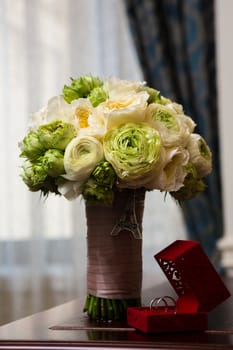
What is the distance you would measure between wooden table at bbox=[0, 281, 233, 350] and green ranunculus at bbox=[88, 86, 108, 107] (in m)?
0.41

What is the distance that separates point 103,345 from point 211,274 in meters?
0.27

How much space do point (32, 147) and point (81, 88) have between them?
16cm

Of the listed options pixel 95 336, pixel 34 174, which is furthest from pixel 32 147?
pixel 95 336

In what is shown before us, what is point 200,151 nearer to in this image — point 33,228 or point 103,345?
point 103,345

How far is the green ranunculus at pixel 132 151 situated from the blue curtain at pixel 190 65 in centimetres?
179

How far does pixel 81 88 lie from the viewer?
140 cm

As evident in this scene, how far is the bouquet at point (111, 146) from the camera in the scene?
126cm

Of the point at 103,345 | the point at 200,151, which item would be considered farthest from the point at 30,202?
the point at 103,345

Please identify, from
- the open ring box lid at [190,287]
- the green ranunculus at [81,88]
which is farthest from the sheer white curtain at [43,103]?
the open ring box lid at [190,287]

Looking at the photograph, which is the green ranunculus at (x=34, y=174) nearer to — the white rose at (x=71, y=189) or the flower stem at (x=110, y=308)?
the white rose at (x=71, y=189)

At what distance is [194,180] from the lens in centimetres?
137

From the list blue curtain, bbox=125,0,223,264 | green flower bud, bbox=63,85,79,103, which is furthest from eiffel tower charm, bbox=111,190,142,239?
blue curtain, bbox=125,0,223,264

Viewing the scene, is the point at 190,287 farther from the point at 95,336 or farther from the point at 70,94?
the point at 70,94

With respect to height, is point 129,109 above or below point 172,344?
above
